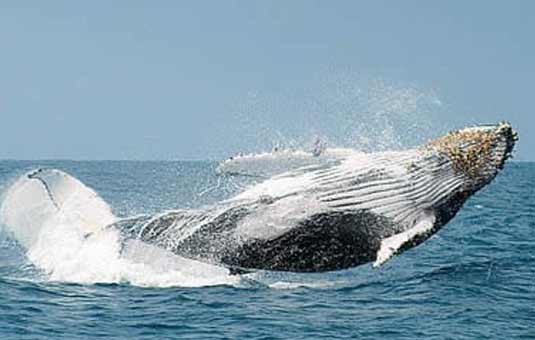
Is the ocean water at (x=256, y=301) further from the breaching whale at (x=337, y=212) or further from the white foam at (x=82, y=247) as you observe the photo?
the breaching whale at (x=337, y=212)

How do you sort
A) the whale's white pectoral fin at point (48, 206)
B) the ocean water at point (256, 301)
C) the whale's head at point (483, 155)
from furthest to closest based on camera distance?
1. the whale's white pectoral fin at point (48, 206)
2. the whale's head at point (483, 155)
3. the ocean water at point (256, 301)

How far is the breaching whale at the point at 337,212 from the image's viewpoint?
995cm

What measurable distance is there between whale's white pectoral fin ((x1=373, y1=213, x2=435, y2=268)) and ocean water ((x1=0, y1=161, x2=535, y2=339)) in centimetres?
72

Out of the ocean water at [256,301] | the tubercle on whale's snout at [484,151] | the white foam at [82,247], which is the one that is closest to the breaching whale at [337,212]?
the tubercle on whale's snout at [484,151]

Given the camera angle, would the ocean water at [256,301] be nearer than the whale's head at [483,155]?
Yes

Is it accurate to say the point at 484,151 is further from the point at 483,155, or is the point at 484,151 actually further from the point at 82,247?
the point at 82,247

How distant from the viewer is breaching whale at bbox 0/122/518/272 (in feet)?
32.7

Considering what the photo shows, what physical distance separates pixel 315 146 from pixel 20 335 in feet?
13.7

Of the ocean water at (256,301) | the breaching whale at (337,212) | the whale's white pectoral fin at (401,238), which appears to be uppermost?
the breaching whale at (337,212)

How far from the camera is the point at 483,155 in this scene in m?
9.95

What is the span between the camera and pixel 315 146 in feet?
39.3

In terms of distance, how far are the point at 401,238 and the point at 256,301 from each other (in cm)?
216

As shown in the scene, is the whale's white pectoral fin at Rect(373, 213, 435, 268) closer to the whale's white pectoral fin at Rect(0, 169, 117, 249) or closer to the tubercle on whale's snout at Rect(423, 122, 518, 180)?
the tubercle on whale's snout at Rect(423, 122, 518, 180)

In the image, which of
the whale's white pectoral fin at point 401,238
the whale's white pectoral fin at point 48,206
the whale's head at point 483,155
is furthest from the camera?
the whale's white pectoral fin at point 48,206
